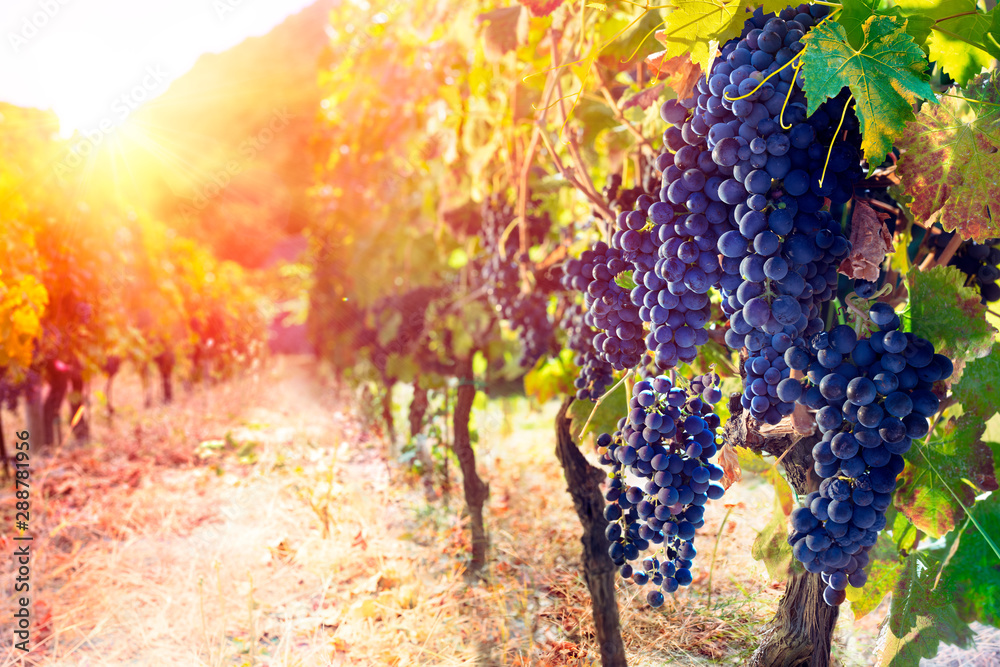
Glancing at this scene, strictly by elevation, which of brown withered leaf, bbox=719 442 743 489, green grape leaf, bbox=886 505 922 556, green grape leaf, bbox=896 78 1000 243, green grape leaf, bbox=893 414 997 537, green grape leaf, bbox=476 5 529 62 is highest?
green grape leaf, bbox=476 5 529 62

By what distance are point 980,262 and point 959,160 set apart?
30cm

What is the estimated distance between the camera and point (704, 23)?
0.75 meters

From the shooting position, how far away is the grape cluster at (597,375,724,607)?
2.76 ft

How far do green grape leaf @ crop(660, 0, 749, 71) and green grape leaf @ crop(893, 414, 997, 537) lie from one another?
2.03 feet

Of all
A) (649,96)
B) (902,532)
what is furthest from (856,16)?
(902,532)

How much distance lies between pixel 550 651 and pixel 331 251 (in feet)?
11.8

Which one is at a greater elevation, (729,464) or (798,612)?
(729,464)

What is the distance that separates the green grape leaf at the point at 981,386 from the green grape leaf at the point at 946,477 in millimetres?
19

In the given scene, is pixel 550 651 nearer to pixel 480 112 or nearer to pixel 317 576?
pixel 317 576

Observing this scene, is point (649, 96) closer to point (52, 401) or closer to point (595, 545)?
point (595, 545)

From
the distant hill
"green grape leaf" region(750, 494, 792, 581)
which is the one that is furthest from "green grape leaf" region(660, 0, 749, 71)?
the distant hill

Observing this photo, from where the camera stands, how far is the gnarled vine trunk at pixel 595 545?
110cm

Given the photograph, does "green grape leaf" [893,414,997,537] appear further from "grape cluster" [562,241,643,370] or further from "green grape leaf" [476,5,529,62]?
"green grape leaf" [476,5,529,62]

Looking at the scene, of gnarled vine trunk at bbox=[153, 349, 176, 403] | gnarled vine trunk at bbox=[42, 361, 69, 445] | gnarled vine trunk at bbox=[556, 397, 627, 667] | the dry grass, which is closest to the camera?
gnarled vine trunk at bbox=[556, 397, 627, 667]
